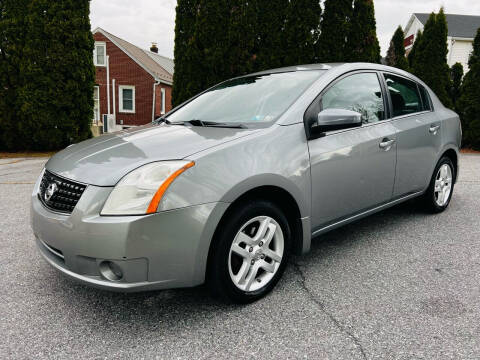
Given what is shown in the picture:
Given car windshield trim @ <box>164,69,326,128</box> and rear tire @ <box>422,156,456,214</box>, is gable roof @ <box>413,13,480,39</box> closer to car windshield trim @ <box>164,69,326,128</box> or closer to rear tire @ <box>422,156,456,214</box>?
rear tire @ <box>422,156,456,214</box>

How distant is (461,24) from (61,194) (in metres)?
33.4

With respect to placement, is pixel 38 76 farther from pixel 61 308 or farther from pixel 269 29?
pixel 61 308

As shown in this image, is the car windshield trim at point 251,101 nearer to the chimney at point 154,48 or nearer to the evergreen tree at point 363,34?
the evergreen tree at point 363,34

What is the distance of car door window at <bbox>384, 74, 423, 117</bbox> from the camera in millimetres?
3539

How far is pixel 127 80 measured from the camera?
2238cm

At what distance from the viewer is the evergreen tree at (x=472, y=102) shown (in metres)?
11.4

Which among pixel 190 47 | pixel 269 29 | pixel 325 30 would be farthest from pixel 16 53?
pixel 325 30

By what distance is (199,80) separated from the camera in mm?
9688

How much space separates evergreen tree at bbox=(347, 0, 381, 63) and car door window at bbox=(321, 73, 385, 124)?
6.52 meters

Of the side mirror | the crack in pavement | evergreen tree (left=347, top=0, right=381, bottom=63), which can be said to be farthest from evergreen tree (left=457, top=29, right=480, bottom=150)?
the crack in pavement

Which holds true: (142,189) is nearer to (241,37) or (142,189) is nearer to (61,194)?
(61,194)

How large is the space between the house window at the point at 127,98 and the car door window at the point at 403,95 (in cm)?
2050

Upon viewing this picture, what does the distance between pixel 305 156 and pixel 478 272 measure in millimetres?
1631

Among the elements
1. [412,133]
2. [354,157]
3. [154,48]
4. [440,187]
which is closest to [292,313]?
[354,157]
